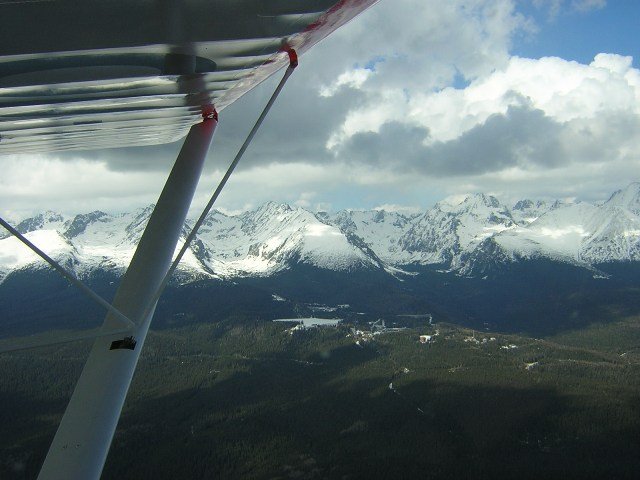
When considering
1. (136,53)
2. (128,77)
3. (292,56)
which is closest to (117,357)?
(128,77)

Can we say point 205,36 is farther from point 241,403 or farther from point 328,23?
point 241,403

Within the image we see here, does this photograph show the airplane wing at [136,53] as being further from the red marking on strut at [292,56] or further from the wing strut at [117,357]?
the wing strut at [117,357]

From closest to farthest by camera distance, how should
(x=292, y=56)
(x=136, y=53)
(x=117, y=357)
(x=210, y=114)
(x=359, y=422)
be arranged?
(x=136, y=53) < (x=117, y=357) < (x=292, y=56) < (x=210, y=114) < (x=359, y=422)

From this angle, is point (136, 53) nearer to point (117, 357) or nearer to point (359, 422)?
point (117, 357)

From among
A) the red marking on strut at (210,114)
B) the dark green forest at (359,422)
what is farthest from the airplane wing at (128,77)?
the dark green forest at (359,422)

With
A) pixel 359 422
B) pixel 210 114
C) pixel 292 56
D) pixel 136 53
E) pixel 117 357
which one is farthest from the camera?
pixel 359 422

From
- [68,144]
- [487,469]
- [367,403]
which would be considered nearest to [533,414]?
[487,469]
